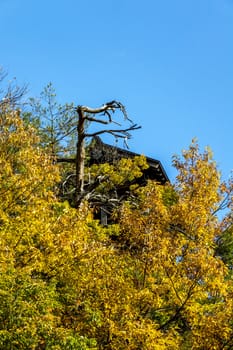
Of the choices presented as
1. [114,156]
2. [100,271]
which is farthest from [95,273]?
[114,156]

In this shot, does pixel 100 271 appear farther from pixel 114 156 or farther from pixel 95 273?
pixel 114 156

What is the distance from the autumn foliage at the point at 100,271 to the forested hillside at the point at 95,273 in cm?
3

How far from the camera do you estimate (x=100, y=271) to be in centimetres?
1572

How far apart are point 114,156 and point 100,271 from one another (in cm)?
1601

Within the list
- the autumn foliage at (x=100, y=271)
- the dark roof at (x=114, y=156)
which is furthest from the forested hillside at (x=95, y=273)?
the dark roof at (x=114, y=156)

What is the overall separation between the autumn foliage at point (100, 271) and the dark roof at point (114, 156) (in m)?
12.4

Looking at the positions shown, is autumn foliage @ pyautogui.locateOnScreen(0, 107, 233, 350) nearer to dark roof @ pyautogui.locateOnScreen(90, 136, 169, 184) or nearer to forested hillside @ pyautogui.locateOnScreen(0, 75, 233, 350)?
forested hillside @ pyautogui.locateOnScreen(0, 75, 233, 350)

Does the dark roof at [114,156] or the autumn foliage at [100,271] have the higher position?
the dark roof at [114,156]

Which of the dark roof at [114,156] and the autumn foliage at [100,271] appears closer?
the autumn foliage at [100,271]

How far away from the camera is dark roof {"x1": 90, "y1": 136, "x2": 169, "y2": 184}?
32.0 m

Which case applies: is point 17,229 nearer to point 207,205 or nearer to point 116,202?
point 207,205

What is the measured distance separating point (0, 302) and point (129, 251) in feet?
22.7

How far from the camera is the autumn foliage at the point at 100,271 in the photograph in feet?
44.8

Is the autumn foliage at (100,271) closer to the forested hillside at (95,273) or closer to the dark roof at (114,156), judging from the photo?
the forested hillside at (95,273)
